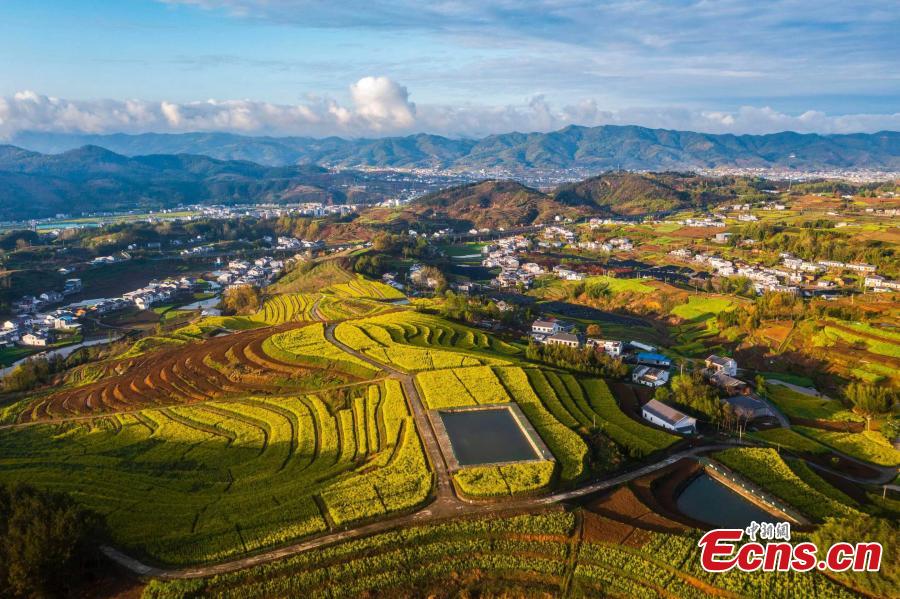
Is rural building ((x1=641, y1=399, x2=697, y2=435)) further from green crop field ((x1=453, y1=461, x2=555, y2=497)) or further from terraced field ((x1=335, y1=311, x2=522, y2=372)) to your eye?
terraced field ((x1=335, y1=311, x2=522, y2=372))

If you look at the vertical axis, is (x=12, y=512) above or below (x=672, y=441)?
above

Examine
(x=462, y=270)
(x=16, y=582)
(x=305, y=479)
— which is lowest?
(x=462, y=270)

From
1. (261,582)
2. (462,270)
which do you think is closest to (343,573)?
(261,582)

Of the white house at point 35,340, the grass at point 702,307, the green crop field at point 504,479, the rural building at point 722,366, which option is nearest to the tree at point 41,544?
the green crop field at point 504,479

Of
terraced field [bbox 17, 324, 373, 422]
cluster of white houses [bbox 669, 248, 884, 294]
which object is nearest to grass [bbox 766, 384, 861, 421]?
terraced field [bbox 17, 324, 373, 422]

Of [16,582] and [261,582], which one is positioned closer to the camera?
[16,582]

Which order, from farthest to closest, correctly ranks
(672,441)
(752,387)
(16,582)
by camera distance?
(752,387) → (672,441) → (16,582)

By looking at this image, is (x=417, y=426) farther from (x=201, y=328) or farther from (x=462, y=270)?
(x=462, y=270)
